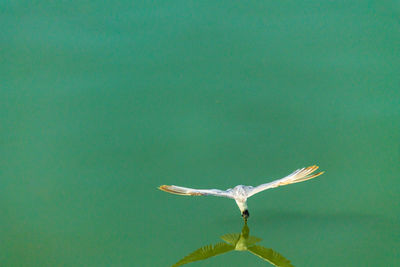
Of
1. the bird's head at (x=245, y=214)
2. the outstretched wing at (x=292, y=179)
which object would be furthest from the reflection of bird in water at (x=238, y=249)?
the outstretched wing at (x=292, y=179)

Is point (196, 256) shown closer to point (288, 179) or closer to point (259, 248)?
point (259, 248)

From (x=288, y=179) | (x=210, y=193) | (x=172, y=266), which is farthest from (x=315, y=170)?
(x=172, y=266)

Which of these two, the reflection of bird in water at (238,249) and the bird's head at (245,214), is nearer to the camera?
the reflection of bird in water at (238,249)

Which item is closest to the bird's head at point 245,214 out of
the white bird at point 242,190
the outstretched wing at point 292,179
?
the white bird at point 242,190

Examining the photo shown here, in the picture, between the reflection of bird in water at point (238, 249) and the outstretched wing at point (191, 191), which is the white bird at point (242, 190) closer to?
the outstretched wing at point (191, 191)

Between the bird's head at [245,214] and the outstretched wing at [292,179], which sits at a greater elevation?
the outstretched wing at [292,179]

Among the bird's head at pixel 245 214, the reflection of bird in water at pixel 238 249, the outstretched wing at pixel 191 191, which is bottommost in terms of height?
the reflection of bird in water at pixel 238 249

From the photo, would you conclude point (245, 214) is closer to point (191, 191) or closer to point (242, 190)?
point (242, 190)

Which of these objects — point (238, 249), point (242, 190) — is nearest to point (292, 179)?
point (242, 190)
